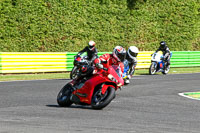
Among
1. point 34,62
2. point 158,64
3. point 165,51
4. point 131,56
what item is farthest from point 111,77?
point 165,51

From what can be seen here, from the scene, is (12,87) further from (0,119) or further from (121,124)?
(121,124)

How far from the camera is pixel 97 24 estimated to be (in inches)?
1137

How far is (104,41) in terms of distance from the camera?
2903cm

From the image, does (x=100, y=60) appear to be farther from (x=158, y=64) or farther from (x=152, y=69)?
(x=158, y=64)

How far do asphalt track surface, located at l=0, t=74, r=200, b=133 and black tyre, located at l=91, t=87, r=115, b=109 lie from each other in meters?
0.14

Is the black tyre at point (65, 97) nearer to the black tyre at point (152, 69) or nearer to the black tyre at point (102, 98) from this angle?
the black tyre at point (102, 98)

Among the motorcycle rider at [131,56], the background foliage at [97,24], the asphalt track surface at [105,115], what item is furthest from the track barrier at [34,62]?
the motorcycle rider at [131,56]

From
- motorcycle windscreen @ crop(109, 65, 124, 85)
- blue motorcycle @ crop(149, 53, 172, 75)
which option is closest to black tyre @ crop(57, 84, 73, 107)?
motorcycle windscreen @ crop(109, 65, 124, 85)

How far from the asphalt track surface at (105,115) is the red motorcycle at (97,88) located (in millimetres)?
190

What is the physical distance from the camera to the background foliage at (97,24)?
81.5 ft


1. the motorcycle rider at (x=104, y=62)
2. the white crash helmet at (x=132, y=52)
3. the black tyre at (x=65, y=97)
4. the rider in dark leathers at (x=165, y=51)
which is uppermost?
the motorcycle rider at (x=104, y=62)

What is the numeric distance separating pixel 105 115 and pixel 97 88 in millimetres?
913

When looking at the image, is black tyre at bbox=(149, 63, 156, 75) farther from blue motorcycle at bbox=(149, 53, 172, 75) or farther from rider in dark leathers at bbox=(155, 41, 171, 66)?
rider in dark leathers at bbox=(155, 41, 171, 66)

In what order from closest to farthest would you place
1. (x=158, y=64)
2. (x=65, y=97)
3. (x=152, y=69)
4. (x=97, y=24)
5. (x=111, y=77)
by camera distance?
1. (x=111, y=77)
2. (x=65, y=97)
3. (x=152, y=69)
4. (x=158, y=64)
5. (x=97, y=24)
